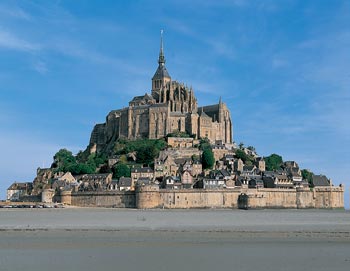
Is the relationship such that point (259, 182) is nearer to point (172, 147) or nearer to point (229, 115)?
point (172, 147)

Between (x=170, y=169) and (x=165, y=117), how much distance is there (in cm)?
1680

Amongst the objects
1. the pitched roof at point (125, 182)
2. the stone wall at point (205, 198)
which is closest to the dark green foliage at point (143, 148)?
the pitched roof at point (125, 182)

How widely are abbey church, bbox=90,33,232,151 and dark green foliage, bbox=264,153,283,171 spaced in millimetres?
10440

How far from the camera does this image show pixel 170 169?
8950 centimetres

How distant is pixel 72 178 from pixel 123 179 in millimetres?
12927

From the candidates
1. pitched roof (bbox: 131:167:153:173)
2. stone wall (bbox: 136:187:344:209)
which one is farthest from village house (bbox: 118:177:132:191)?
stone wall (bbox: 136:187:344:209)

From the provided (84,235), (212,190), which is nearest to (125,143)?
(212,190)

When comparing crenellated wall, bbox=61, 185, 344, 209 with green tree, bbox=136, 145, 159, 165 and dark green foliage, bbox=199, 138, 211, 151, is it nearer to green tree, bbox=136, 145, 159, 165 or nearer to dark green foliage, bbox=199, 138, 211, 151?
green tree, bbox=136, 145, 159, 165

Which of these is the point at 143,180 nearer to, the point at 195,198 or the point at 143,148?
the point at 195,198

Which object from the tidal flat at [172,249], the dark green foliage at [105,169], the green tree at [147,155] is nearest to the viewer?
the tidal flat at [172,249]

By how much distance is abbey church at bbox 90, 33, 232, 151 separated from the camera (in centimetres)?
10394

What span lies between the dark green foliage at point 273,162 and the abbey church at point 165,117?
1044 centimetres

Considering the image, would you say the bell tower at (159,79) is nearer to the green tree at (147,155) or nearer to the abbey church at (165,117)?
the abbey church at (165,117)

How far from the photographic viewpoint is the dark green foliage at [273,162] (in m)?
98.2
